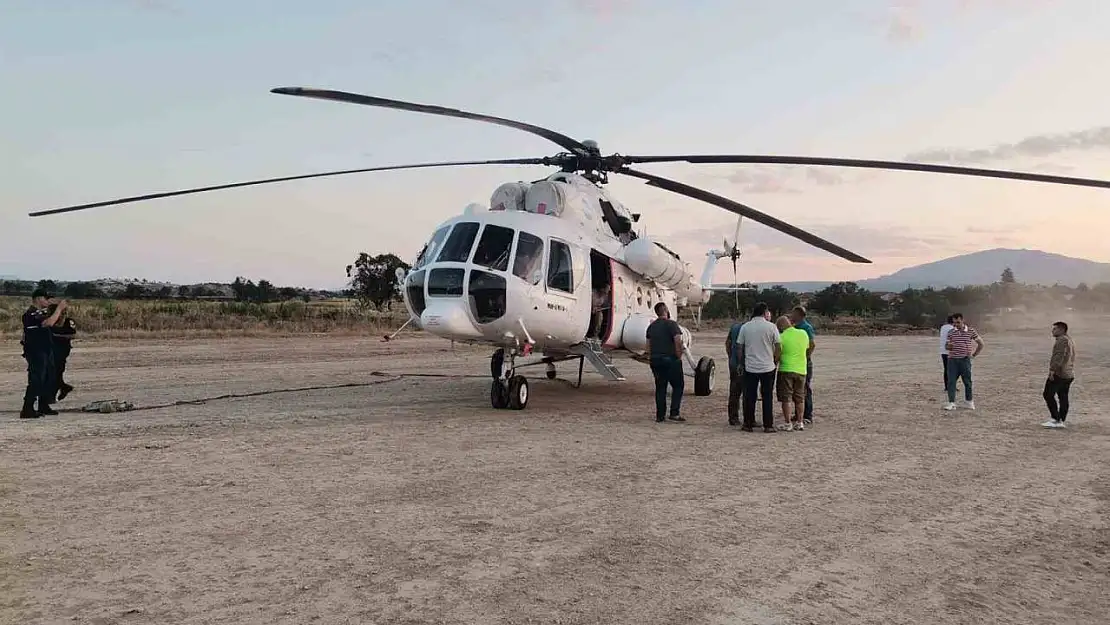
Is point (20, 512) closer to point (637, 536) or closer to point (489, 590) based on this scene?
point (489, 590)

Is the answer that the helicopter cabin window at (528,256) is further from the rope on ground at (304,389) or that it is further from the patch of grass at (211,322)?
the patch of grass at (211,322)

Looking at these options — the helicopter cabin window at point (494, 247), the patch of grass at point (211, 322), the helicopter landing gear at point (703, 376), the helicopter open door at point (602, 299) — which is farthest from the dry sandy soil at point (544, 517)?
the patch of grass at point (211, 322)

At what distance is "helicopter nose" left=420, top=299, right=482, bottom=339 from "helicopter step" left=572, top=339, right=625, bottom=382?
267 cm

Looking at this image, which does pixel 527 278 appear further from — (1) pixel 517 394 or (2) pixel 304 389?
(2) pixel 304 389

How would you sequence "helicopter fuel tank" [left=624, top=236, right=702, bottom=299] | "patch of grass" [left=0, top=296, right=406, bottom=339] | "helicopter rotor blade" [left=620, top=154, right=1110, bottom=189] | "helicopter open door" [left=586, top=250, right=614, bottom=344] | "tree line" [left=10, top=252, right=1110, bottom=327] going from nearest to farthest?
"helicopter rotor blade" [left=620, top=154, right=1110, bottom=189] < "helicopter open door" [left=586, top=250, right=614, bottom=344] < "helicopter fuel tank" [left=624, top=236, right=702, bottom=299] < "patch of grass" [left=0, top=296, right=406, bottom=339] < "tree line" [left=10, top=252, right=1110, bottom=327]

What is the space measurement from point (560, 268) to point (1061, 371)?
7.11 m

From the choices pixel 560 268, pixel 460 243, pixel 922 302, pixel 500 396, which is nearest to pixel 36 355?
pixel 460 243

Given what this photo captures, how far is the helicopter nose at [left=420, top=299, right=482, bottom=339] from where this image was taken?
1022 centimetres

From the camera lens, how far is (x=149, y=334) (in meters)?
30.1

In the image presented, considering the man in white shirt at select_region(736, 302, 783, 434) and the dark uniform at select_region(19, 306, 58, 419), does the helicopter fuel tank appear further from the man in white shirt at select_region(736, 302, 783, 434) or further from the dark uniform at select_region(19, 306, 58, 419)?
the dark uniform at select_region(19, 306, 58, 419)

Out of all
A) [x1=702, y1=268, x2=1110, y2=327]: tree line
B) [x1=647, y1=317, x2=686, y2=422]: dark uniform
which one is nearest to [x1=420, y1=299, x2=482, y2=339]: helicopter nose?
[x1=647, y1=317, x2=686, y2=422]: dark uniform

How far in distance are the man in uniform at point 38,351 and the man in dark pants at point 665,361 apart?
8.41 m

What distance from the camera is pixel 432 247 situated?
11.3 meters

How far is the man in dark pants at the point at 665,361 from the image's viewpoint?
35.4ft
